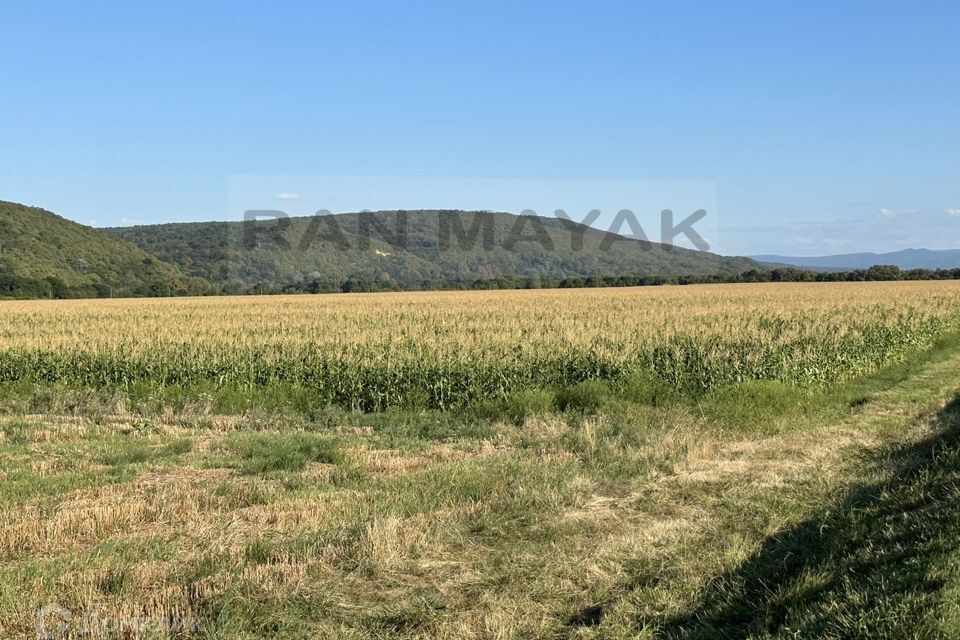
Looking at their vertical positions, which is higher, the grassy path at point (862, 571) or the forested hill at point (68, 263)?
the forested hill at point (68, 263)

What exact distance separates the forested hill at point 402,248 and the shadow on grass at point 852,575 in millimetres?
146999

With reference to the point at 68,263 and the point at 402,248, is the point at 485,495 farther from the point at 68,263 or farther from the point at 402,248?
the point at 402,248

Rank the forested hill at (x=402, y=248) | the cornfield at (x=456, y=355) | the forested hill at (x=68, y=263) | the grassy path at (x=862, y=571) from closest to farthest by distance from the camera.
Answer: the grassy path at (x=862, y=571), the cornfield at (x=456, y=355), the forested hill at (x=68, y=263), the forested hill at (x=402, y=248)

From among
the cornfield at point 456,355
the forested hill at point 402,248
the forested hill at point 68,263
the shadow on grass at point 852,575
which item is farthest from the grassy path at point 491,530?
the forested hill at point 402,248

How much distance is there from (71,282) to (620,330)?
109 m

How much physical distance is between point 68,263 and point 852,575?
14425 centimetres

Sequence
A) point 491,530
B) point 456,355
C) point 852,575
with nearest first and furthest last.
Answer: point 852,575 < point 491,530 < point 456,355

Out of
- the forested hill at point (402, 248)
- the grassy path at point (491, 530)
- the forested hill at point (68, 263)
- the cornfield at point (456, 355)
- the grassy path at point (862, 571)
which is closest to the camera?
the grassy path at point (862, 571)

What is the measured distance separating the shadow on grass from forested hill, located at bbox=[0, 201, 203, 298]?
330 ft

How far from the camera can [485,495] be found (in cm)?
740

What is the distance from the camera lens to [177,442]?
32.0 feet

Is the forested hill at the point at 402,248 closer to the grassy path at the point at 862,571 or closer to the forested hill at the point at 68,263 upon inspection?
the forested hill at the point at 68,263

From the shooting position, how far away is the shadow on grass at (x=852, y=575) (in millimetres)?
3988

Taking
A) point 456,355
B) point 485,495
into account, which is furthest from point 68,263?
point 485,495
